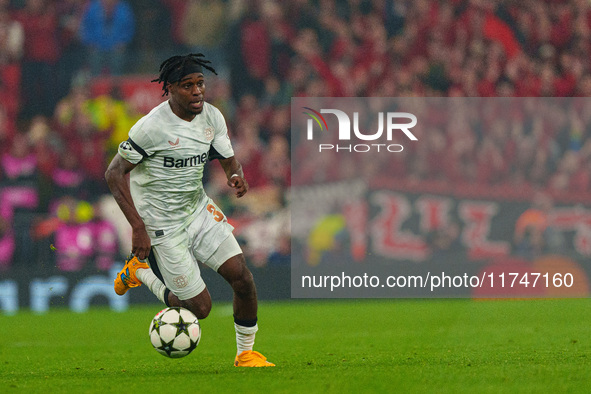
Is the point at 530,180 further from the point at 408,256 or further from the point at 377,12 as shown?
the point at 377,12

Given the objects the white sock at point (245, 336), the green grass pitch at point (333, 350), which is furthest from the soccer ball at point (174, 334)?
Result: the white sock at point (245, 336)

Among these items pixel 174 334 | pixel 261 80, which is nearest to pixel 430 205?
pixel 261 80

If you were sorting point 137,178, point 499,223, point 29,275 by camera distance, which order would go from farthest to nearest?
point 499,223 < point 29,275 < point 137,178

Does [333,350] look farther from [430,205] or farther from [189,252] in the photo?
[430,205]

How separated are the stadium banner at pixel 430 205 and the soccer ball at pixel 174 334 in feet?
23.8

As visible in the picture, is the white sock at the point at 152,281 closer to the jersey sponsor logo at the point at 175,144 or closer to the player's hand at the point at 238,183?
the player's hand at the point at 238,183

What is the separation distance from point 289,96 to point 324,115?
1126 mm

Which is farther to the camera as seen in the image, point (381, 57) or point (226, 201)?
point (381, 57)

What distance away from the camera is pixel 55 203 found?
45.5 feet

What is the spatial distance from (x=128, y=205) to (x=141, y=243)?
0.98 ft

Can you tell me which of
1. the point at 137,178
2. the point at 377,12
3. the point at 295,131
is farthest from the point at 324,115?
the point at 137,178

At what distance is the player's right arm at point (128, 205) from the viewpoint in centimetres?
655

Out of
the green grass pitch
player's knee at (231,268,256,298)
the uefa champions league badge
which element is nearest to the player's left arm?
the uefa champions league badge

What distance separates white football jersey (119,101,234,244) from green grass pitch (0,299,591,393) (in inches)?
45.1
